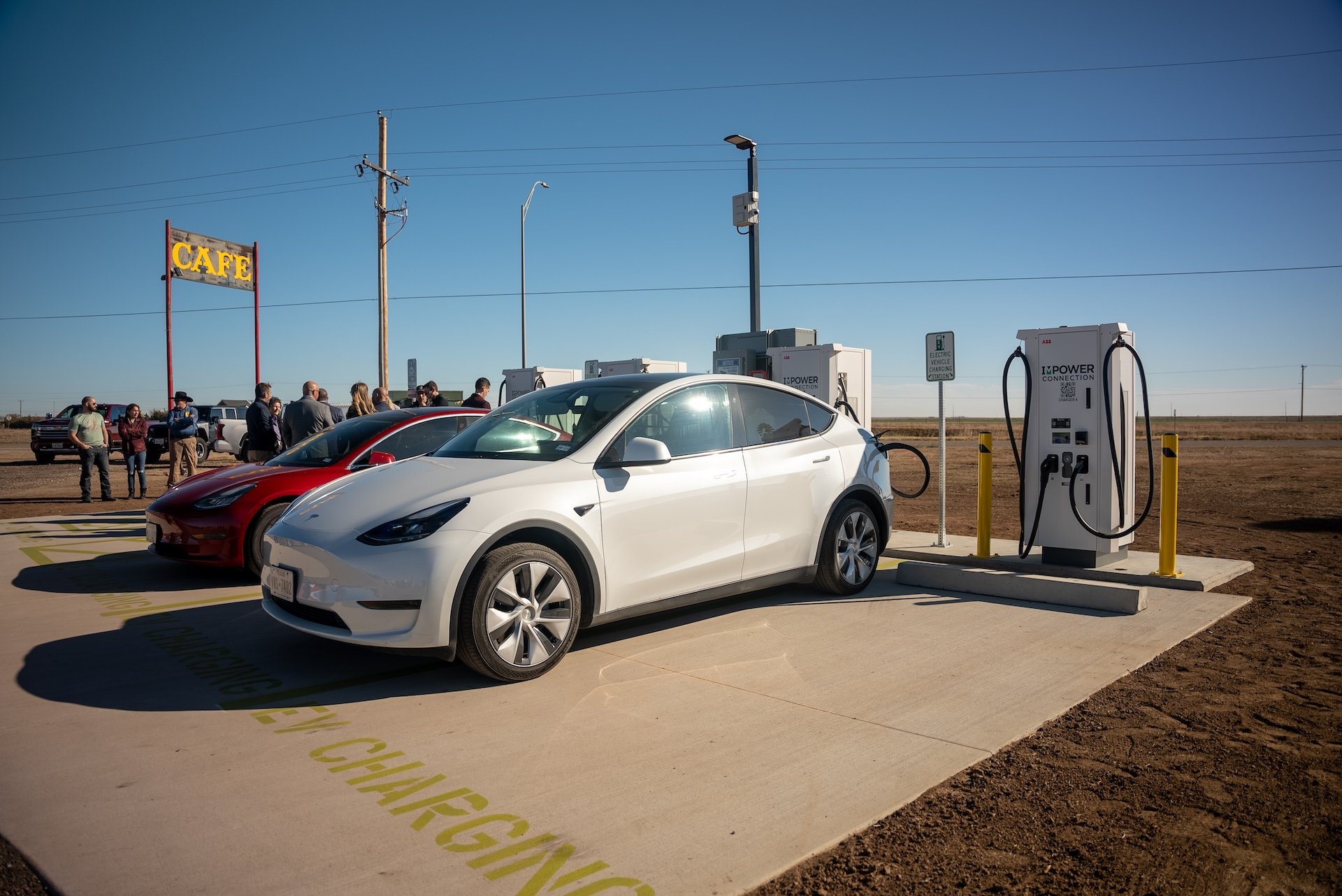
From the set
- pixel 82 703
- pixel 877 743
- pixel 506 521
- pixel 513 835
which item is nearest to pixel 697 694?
pixel 877 743

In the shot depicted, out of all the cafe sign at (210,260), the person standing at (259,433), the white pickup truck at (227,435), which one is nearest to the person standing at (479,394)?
the person standing at (259,433)

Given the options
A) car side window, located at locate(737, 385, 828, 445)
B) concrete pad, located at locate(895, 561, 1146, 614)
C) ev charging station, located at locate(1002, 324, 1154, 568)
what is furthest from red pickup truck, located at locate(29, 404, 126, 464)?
ev charging station, located at locate(1002, 324, 1154, 568)

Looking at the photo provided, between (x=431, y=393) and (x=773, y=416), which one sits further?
(x=431, y=393)

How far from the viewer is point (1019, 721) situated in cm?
402

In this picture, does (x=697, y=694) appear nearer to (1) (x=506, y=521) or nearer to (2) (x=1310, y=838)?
(1) (x=506, y=521)

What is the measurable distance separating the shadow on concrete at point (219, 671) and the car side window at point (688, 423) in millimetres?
1774

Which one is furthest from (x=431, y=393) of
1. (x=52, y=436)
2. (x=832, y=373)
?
(x=52, y=436)

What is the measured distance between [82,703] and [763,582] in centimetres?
391

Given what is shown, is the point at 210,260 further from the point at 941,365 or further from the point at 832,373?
the point at 941,365

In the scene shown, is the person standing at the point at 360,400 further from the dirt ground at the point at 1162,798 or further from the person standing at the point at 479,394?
the dirt ground at the point at 1162,798

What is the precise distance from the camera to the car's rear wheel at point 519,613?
4.42 metres

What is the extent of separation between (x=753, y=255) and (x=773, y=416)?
26.1 ft

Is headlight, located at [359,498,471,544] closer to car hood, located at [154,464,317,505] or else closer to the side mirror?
the side mirror

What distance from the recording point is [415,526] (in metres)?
4.44
